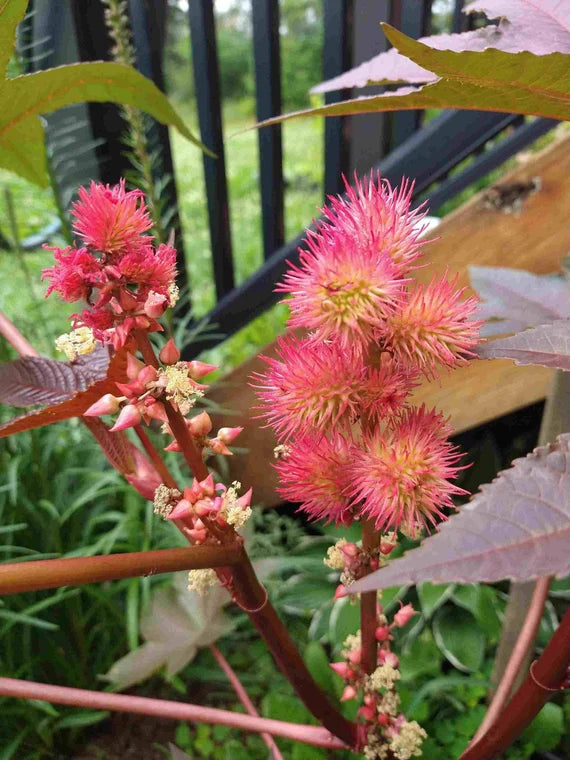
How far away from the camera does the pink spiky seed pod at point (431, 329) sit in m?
0.28

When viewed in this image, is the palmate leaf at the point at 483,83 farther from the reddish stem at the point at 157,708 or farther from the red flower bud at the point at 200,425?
the reddish stem at the point at 157,708

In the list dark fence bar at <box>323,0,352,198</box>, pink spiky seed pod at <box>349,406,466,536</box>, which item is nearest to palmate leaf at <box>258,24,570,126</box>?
pink spiky seed pod at <box>349,406,466,536</box>

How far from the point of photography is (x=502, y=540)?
203mm

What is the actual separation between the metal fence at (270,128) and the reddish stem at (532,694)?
0.86 metres

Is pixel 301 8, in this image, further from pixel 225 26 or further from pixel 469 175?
pixel 469 175

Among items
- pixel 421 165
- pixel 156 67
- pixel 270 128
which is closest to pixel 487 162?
pixel 421 165

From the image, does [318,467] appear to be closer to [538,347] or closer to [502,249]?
[538,347]

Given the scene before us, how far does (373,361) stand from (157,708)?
0.28m

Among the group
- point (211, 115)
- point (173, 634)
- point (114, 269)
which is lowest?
point (173, 634)

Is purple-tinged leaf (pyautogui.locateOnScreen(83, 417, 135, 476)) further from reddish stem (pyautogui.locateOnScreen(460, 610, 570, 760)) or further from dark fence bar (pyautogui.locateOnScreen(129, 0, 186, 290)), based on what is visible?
dark fence bar (pyautogui.locateOnScreen(129, 0, 186, 290))

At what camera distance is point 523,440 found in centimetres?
128

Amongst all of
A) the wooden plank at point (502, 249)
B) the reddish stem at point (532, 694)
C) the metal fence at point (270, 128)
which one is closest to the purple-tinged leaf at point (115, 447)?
the reddish stem at point (532, 694)

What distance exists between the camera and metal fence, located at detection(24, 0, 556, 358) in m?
1.04

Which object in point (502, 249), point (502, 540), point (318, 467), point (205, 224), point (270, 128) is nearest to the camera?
point (502, 540)
